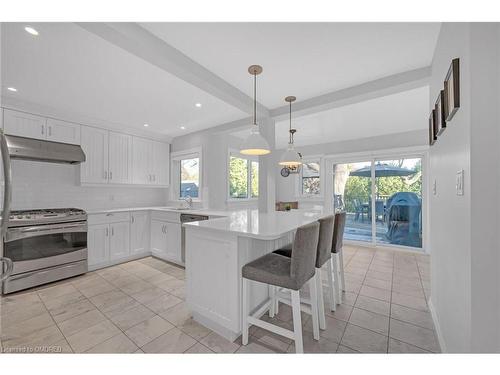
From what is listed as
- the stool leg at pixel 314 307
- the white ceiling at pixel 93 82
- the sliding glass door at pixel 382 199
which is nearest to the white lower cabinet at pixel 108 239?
the white ceiling at pixel 93 82

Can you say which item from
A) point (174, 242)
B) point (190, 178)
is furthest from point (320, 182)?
point (174, 242)

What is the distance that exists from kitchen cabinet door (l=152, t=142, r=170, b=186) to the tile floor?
205 centimetres

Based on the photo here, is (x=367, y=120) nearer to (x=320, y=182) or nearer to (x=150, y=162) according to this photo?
(x=320, y=182)

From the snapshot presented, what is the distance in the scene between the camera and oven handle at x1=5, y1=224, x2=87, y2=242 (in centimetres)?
255

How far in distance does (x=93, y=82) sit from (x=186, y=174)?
2.48 m

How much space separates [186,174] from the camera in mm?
4652

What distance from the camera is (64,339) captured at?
69.7 inches

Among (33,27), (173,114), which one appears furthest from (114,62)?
(173,114)

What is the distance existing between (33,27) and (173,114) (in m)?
1.85

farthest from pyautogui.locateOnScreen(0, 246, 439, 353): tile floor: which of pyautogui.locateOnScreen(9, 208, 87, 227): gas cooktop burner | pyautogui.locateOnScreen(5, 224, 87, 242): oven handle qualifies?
pyautogui.locateOnScreen(9, 208, 87, 227): gas cooktop burner

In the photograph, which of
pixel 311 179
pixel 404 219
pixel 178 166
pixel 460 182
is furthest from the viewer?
pixel 311 179

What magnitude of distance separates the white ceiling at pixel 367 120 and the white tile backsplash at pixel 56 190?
11.5 feet

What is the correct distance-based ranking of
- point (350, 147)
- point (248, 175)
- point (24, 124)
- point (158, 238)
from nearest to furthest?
point (24, 124) → point (158, 238) → point (350, 147) → point (248, 175)

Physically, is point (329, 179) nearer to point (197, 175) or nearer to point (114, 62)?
point (197, 175)
